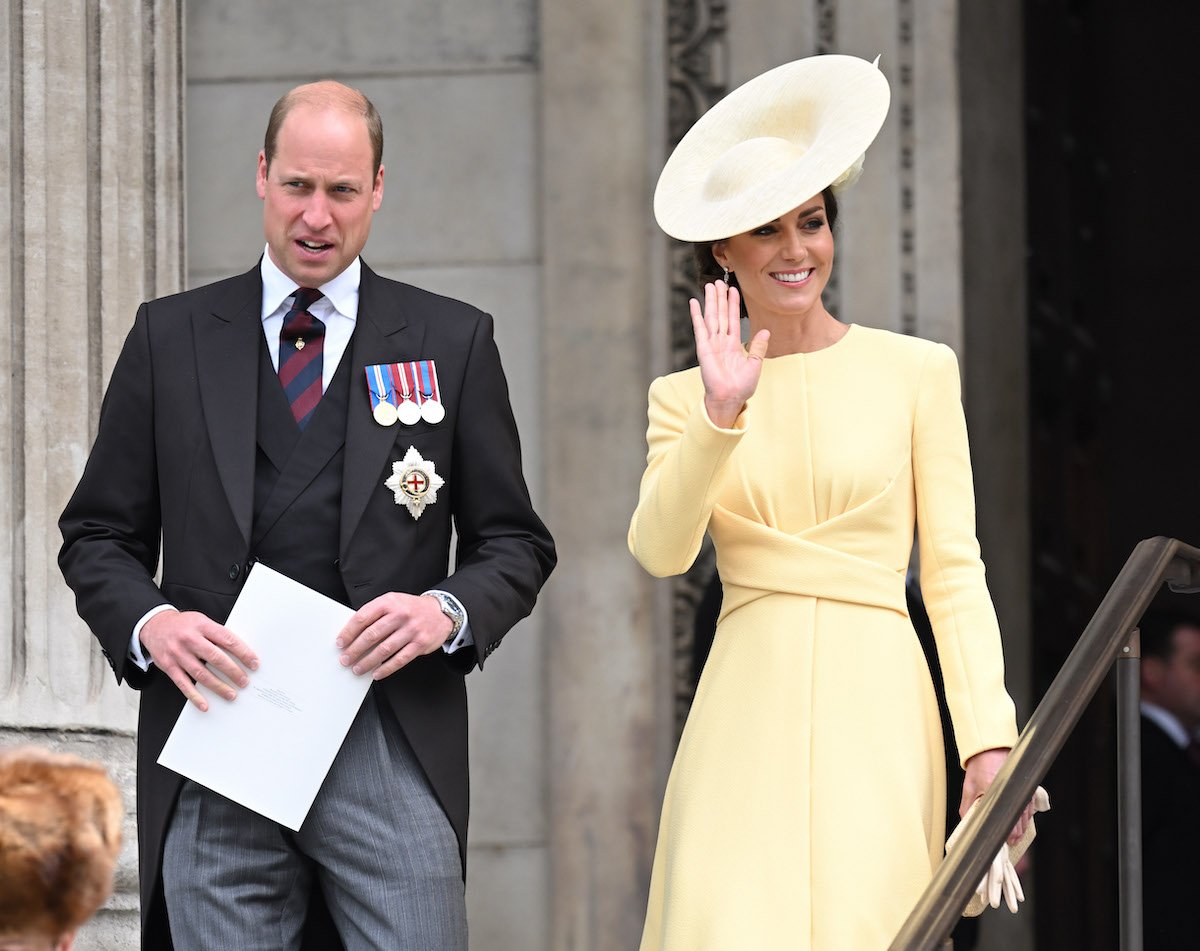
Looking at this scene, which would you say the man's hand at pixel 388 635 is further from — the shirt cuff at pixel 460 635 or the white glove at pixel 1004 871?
the white glove at pixel 1004 871

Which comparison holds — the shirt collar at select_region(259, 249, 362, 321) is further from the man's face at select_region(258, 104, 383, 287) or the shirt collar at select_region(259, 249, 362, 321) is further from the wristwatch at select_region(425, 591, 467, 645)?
the wristwatch at select_region(425, 591, 467, 645)

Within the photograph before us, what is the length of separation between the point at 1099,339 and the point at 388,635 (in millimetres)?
4340

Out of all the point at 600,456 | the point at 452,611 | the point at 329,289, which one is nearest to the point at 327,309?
the point at 329,289

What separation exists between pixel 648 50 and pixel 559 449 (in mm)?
1137

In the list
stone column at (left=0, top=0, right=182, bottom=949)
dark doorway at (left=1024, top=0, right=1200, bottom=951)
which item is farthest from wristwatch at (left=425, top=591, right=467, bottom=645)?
dark doorway at (left=1024, top=0, right=1200, bottom=951)

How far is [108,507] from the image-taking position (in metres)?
3.60

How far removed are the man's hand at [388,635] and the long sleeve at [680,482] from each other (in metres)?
0.41

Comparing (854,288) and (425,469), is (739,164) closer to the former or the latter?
(425,469)

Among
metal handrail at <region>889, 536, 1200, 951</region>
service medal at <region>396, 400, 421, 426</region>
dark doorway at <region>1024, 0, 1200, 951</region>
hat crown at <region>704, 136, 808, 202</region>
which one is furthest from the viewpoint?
dark doorway at <region>1024, 0, 1200, 951</region>

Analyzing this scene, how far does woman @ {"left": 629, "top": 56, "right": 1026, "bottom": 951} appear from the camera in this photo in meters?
3.49

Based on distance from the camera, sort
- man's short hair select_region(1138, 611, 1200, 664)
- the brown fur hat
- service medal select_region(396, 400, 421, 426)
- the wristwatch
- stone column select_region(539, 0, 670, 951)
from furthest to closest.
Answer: man's short hair select_region(1138, 611, 1200, 664) → stone column select_region(539, 0, 670, 951) → service medal select_region(396, 400, 421, 426) → the wristwatch → the brown fur hat

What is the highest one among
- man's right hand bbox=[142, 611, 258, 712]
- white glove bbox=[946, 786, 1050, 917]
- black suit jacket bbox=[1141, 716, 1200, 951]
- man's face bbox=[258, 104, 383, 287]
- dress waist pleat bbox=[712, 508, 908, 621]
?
man's face bbox=[258, 104, 383, 287]

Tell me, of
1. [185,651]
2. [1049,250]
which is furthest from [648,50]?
[185,651]

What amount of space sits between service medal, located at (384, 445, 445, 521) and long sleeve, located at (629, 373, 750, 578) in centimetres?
35
